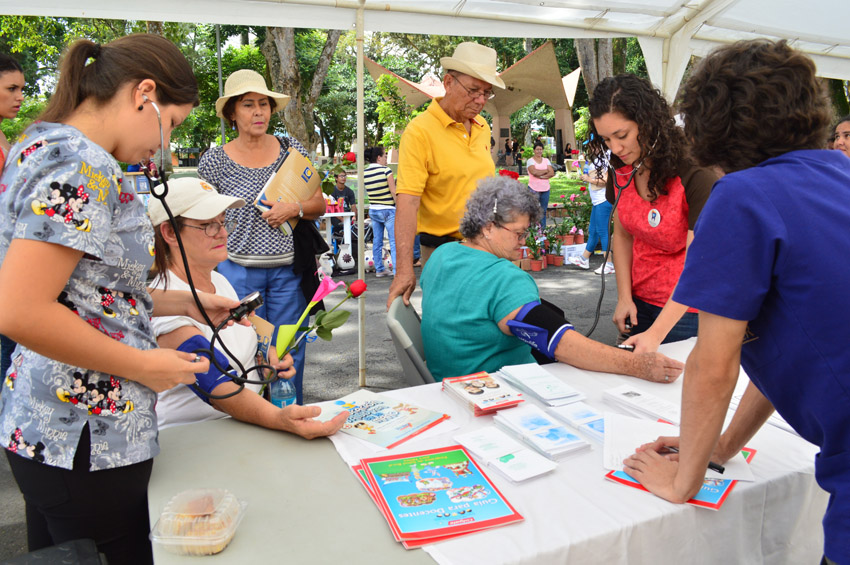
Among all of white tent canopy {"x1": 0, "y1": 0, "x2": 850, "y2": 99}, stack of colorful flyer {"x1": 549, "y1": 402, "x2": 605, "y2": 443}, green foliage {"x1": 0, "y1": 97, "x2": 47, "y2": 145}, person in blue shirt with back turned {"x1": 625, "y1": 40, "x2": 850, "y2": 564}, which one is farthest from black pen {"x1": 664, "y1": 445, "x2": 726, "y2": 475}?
white tent canopy {"x1": 0, "y1": 0, "x2": 850, "y2": 99}

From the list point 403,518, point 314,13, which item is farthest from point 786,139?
point 314,13

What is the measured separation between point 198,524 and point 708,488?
1106mm

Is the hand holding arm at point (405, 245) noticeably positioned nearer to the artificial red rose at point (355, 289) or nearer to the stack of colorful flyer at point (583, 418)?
the artificial red rose at point (355, 289)

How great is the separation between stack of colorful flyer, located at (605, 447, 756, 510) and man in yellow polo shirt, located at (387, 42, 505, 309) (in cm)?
182

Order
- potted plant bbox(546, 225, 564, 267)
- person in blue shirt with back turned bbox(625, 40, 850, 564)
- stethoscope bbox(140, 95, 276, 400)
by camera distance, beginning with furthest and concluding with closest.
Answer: potted plant bbox(546, 225, 564, 267) → stethoscope bbox(140, 95, 276, 400) → person in blue shirt with back turned bbox(625, 40, 850, 564)

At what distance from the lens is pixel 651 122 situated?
2.33m

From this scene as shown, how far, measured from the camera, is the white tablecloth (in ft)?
3.89

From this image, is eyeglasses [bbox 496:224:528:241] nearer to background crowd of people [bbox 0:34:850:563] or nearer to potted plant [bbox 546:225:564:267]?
background crowd of people [bbox 0:34:850:563]

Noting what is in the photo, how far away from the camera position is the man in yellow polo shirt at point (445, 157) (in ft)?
10.3

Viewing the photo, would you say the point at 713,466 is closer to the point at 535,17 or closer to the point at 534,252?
the point at 535,17

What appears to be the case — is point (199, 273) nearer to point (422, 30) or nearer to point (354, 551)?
point (354, 551)

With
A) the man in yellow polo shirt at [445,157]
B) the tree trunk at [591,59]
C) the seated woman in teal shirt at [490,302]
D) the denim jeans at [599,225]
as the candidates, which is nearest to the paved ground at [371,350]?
the denim jeans at [599,225]

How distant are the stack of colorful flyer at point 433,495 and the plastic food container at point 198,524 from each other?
32 cm

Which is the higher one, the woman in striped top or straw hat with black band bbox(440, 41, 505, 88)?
straw hat with black band bbox(440, 41, 505, 88)
